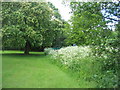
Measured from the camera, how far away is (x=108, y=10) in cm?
121

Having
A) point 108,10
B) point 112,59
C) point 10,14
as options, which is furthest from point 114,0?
point 10,14

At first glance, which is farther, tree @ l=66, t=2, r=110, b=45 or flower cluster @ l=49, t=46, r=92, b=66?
flower cluster @ l=49, t=46, r=92, b=66

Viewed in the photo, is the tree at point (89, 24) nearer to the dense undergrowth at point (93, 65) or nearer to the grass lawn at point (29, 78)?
the dense undergrowth at point (93, 65)

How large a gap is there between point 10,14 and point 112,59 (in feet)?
6.10

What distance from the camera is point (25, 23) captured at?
2.43 m

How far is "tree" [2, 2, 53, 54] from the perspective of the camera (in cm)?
200

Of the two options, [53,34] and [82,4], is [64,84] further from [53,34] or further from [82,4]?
[53,34]

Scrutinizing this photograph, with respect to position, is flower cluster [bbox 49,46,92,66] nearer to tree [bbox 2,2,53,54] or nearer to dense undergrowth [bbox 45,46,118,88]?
dense undergrowth [bbox 45,46,118,88]

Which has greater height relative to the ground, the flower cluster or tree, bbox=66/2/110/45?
tree, bbox=66/2/110/45

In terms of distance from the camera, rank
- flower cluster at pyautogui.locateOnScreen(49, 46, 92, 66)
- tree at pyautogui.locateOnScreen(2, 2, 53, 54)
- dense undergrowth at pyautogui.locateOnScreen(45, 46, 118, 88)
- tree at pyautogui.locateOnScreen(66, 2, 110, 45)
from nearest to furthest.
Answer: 1. dense undergrowth at pyautogui.locateOnScreen(45, 46, 118, 88)
2. tree at pyautogui.locateOnScreen(66, 2, 110, 45)
3. flower cluster at pyautogui.locateOnScreen(49, 46, 92, 66)
4. tree at pyautogui.locateOnScreen(2, 2, 53, 54)

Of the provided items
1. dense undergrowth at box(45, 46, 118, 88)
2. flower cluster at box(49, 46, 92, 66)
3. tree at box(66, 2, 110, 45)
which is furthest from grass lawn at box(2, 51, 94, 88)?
flower cluster at box(49, 46, 92, 66)

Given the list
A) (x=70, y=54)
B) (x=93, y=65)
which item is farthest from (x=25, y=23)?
(x=93, y=65)

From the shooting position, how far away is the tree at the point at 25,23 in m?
2.00

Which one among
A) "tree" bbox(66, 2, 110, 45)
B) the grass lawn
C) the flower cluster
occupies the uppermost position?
"tree" bbox(66, 2, 110, 45)
